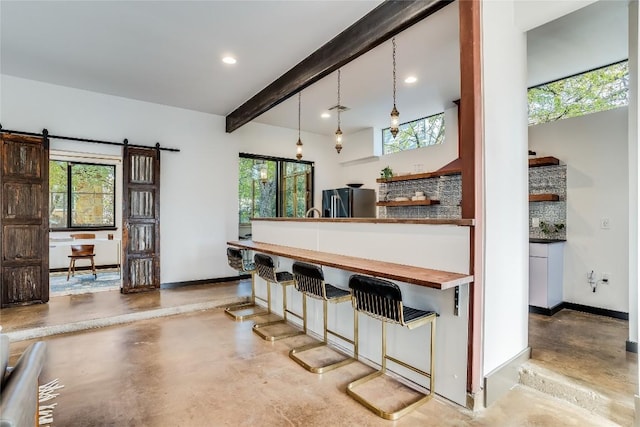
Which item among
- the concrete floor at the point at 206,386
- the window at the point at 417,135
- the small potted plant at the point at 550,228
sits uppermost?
the window at the point at 417,135

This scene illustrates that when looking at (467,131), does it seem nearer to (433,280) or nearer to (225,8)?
(433,280)

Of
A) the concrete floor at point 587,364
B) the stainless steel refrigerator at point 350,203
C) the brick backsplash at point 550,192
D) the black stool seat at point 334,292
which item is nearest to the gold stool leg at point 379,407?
the black stool seat at point 334,292

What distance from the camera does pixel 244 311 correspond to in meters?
4.50

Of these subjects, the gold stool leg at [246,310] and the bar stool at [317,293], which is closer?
the bar stool at [317,293]

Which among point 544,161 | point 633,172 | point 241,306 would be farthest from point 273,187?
point 633,172

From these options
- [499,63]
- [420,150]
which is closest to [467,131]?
[499,63]

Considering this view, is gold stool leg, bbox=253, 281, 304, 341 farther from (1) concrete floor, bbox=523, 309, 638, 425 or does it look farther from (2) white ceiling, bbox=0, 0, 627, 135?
(2) white ceiling, bbox=0, 0, 627, 135

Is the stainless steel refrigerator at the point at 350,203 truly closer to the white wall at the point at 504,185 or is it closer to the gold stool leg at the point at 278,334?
the gold stool leg at the point at 278,334

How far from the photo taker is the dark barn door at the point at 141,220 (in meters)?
5.18

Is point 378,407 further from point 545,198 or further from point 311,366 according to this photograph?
point 545,198

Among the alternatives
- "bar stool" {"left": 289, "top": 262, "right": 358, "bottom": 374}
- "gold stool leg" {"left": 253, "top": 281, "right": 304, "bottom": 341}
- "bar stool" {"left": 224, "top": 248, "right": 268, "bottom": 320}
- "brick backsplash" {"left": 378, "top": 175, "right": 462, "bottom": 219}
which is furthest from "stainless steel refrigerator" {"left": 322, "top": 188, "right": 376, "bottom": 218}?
"bar stool" {"left": 289, "top": 262, "right": 358, "bottom": 374}

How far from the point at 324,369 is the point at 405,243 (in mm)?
1288

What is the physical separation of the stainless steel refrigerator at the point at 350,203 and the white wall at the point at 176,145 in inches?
60.9

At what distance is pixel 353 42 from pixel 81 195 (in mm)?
6964
